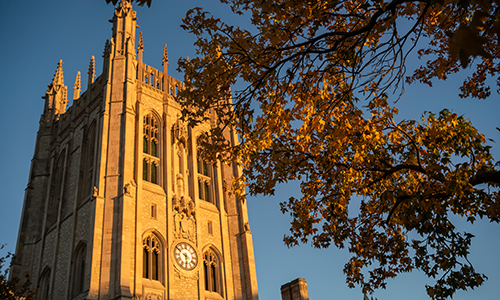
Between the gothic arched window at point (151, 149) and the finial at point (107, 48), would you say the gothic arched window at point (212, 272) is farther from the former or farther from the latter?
the finial at point (107, 48)

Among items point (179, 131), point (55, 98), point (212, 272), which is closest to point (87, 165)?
point (179, 131)

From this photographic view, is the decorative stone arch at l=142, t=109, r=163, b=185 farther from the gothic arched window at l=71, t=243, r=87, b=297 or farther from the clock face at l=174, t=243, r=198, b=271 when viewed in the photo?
the gothic arched window at l=71, t=243, r=87, b=297

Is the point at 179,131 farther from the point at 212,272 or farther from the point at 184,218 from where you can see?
the point at 212,272

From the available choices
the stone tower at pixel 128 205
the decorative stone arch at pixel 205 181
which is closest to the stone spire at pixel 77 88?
the stone tower at pixel 128 205

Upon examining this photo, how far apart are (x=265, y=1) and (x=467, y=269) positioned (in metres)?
5.67

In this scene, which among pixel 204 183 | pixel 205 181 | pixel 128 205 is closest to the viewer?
pixel 128 205

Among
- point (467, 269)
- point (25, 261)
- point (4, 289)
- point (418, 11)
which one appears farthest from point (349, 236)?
point (25, 261)

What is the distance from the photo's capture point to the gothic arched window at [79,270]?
22.5 meters

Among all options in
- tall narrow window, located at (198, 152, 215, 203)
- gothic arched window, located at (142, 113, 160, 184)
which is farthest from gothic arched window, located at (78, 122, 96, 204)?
tall narrow window, located at (198, 152, 215, 203)

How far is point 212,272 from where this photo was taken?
25484mm

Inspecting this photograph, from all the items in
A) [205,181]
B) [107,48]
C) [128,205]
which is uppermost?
[107,48]

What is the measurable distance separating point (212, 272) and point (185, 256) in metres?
2.14

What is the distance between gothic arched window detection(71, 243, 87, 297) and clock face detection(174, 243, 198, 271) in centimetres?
469

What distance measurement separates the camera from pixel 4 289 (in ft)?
60.4
